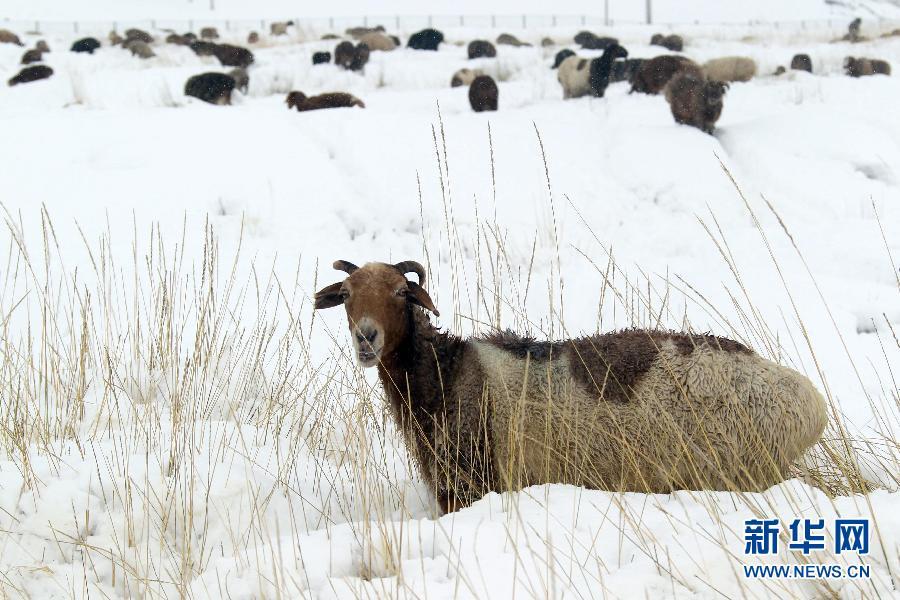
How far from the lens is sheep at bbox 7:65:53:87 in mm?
16859

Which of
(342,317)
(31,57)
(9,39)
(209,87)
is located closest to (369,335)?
(342,317)

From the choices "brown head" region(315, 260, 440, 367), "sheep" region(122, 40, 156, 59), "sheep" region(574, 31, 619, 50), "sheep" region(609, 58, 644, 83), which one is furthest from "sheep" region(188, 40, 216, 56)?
"brown head" region(315, 260, 440, 367)

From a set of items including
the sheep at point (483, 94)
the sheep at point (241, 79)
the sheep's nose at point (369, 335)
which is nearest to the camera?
the sheep's nose at point (369, 335)

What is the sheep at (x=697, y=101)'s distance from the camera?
12688mm

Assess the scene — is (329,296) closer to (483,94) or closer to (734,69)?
(483,94)

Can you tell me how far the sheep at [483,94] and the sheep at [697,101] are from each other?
341cm

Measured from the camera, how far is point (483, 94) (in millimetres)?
14961

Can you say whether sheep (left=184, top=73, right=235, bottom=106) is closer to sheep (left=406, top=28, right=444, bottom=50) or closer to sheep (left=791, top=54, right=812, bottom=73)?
sheep (left=406, top=28, right=444, bottom=50)

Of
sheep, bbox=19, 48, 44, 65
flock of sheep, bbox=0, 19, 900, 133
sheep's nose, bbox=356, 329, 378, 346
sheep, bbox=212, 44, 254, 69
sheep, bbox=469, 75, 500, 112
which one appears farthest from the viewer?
sheep, bbox=212, 44, 254, 69

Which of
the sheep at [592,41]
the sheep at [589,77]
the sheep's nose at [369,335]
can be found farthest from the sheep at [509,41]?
the sheep's nose at [369,335]

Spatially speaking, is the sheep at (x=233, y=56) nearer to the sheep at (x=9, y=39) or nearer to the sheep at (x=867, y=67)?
the sheep at (x=9, y=39)

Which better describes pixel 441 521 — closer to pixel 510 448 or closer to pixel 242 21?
pixel 510 448

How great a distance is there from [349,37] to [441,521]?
3072 cm

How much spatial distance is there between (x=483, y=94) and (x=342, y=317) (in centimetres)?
875
